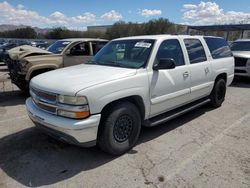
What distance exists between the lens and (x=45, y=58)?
24.1ft

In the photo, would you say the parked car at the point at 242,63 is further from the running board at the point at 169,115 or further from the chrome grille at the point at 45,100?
the chrome grille at the point at 45,100

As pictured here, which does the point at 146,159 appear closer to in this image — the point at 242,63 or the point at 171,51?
the point at 171,51

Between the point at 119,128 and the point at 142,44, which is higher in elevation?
the point at 142,44

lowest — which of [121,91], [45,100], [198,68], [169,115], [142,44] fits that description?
[169,115]

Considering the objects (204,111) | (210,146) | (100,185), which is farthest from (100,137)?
(204,111)

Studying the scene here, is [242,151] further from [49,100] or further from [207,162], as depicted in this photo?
[49,100]

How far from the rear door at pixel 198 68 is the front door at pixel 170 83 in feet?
0.82

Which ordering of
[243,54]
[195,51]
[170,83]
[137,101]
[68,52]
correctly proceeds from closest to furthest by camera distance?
[137,101], [170,83], [195,51], [68,52], [243,54]

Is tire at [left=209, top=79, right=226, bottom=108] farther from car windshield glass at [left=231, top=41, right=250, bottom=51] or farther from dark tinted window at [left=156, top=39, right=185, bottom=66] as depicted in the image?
car windshield glass at [left=231, top=41, right=250, bottom=51]

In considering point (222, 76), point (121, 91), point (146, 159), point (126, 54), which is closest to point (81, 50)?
point (126, 54)

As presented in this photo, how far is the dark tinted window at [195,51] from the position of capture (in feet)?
17.4

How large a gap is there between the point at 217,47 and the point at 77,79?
4223mm

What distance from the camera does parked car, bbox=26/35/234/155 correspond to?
136 inches

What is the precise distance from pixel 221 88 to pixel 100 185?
14.9 feet
